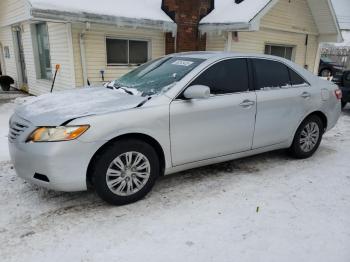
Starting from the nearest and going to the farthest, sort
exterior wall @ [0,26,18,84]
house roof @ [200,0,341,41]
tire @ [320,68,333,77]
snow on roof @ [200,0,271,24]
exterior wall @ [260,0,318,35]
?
house roof @ [200,0,341,41] → snow on roof @ [200,0,271,24] → exterior wall @ [260,0,318,35] → exterior wall @ [0,26,18,84] → tire @ [320,68,333,77]

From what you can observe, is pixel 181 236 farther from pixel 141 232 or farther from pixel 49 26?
pixel 49 26

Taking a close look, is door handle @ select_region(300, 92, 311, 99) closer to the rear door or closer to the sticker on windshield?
the rear door

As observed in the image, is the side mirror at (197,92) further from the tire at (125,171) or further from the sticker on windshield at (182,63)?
the tire at (125,171)

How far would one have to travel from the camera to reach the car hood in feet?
10.2

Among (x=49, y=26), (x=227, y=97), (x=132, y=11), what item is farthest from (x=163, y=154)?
(x=49, y=26)

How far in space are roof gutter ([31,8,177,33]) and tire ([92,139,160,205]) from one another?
5.53 meters

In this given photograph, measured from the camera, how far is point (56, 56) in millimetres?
9469

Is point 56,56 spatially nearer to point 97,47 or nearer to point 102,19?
point 97,47

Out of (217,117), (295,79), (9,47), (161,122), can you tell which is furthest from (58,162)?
(9,47)

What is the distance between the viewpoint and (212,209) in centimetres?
338

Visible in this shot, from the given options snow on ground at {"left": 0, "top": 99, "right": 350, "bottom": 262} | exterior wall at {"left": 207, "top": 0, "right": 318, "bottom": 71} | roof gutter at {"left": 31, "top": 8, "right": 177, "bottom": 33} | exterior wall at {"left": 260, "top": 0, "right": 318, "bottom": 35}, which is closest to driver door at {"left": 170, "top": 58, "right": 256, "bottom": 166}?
snow on ground at {"left": 0, "top": 99, "right": 350, "bottom": 262}

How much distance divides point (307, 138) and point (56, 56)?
7624 mm

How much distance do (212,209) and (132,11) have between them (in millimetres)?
→ 7270

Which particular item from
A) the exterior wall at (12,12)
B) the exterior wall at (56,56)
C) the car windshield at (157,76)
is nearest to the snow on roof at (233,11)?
the exterior wall at (56,56)
